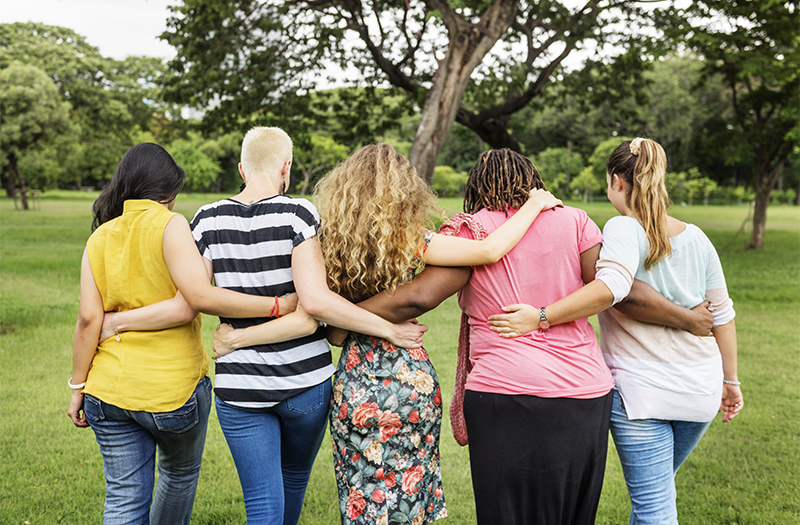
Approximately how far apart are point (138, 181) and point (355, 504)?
1.54 metres

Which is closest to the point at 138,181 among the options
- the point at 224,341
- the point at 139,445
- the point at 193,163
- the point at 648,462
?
the point at 224,341

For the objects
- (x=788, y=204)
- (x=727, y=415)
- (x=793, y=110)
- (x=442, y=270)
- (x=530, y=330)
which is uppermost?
(x=793, y=110)

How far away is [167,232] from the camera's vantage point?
7.21 feet

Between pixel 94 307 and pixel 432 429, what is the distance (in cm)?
142

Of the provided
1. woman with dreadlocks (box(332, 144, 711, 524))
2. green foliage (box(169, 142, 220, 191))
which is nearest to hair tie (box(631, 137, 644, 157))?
woman with dreadlocks (box(332, 144, 711, 524))

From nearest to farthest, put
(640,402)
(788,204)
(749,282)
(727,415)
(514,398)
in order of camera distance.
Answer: (514,398) → (640,402) → (727,415) → (749,282) → (788,204)

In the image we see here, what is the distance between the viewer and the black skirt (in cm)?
210

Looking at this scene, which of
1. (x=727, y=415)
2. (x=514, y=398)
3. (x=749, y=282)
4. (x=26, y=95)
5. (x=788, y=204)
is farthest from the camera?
(x=788, y=204)

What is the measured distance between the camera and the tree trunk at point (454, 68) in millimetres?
9523

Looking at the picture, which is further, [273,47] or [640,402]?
[273,47]

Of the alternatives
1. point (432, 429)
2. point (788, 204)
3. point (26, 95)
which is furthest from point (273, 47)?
point (788, 204)

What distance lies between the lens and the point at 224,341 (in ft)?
7.34

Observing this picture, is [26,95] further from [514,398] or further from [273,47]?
[514,398]

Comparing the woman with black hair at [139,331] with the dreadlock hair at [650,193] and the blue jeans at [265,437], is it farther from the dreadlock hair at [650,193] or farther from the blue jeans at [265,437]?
the dreadlock hair at [650,193]
